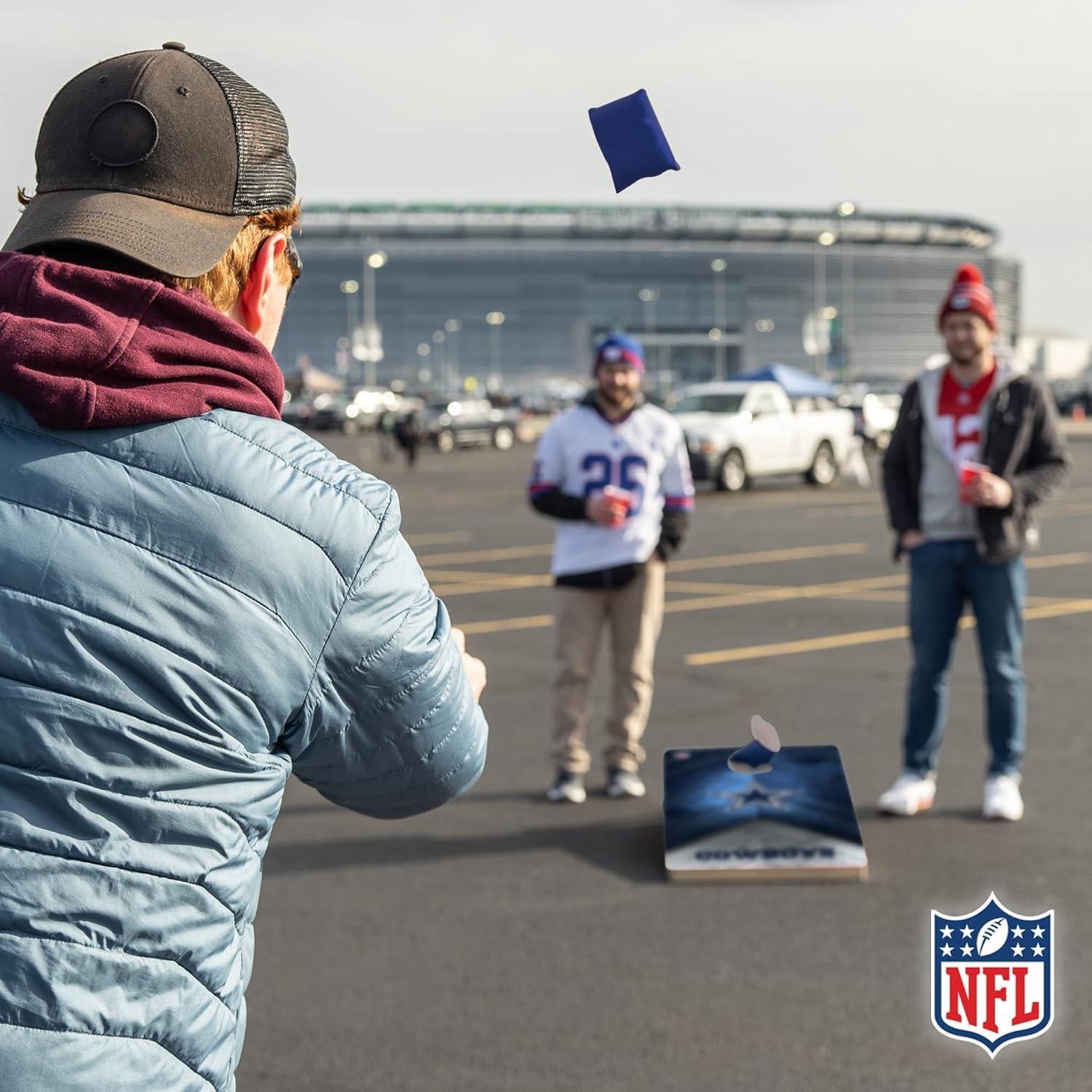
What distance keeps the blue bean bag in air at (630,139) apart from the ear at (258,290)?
459 mm

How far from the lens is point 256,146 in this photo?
163 cm

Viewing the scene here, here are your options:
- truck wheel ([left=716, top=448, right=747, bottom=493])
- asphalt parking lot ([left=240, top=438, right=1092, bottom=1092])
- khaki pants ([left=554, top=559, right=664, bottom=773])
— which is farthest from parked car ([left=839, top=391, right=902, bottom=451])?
khaki pants ([left=554, top=559, right=664, bottom=773])

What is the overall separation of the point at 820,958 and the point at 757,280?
126061mm

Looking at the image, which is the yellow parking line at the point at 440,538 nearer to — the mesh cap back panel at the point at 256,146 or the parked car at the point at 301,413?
the mesh cap back panel at the point at 256,146

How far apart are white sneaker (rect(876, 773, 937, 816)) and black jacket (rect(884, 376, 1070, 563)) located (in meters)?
0.89

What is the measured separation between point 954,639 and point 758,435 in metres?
20.8

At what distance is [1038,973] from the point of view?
307 centimetres

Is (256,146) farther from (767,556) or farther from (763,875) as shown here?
(767,556)

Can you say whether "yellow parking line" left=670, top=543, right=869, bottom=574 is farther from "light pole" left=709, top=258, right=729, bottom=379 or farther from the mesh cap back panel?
"light pole" left=709, top=258, right=729, bottom=379

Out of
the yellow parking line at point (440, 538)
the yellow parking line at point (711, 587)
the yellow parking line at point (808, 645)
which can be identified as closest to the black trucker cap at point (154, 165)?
the yellow parking line at point (808, 645)

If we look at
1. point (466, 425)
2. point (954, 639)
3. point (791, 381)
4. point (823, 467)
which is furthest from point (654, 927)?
point (466, 425)

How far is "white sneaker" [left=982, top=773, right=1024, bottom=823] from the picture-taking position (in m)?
5.71

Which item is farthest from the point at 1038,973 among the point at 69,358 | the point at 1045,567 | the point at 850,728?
the point at 1045,567

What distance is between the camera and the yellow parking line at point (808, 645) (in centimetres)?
947
